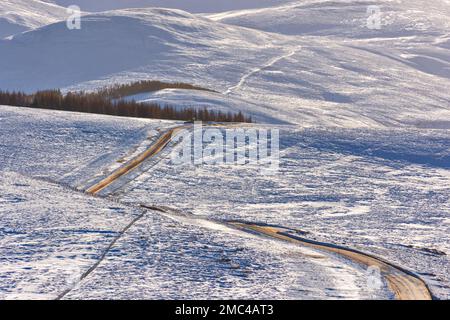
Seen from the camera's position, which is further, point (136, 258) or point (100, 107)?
point (100, 107)

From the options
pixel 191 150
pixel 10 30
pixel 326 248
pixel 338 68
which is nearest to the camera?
pixel 326 248

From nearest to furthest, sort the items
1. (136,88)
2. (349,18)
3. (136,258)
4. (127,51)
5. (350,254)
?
(136,258), (350,254), (136,88), (127,51), (349,18)

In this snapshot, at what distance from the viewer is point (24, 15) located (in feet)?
283

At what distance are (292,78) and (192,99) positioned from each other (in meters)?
19.5

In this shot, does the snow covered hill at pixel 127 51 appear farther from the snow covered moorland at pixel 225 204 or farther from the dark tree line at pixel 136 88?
the dark tree line at pixel 136 88

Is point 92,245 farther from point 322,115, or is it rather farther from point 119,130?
point 322,115

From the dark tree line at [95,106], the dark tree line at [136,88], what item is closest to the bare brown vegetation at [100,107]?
the dark tree line at [95,106]

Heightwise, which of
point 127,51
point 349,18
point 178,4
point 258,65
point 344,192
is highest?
point 178,4

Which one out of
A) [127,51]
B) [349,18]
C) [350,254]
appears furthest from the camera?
[349,18]

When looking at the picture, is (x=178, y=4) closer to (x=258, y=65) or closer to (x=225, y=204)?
(x=258, y=65)

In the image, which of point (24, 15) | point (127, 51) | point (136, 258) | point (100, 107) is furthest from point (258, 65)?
point (136, 258)

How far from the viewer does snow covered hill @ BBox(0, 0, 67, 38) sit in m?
79.4
